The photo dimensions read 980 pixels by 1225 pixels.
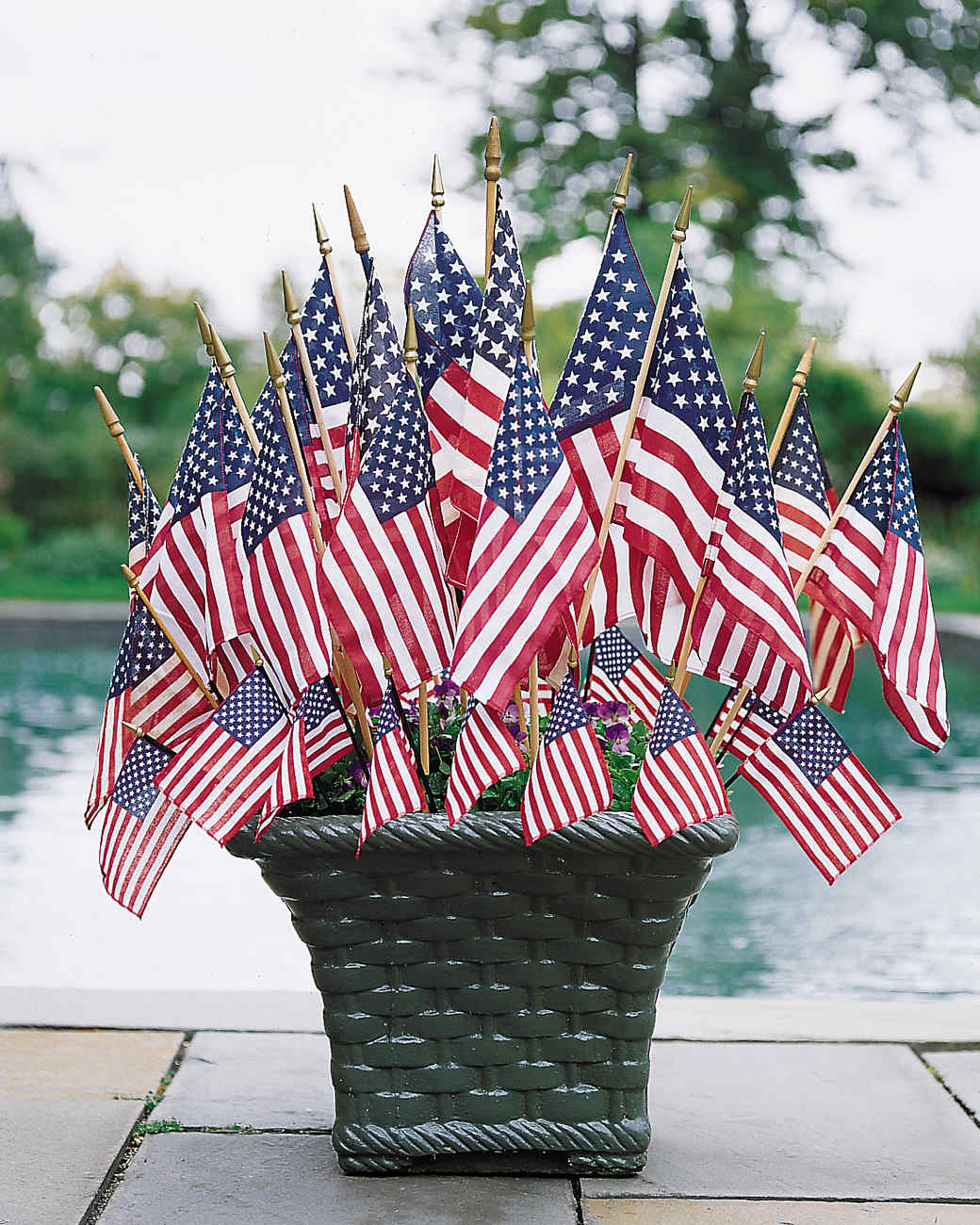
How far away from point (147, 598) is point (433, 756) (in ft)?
2.15

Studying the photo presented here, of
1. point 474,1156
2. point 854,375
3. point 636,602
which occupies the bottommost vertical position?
point 854,375

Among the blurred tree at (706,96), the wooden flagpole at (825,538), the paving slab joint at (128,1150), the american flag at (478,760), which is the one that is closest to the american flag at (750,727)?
the wooden flagpole at (825,538)

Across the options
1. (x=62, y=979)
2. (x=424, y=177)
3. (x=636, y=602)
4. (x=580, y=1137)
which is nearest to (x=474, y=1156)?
(x=580, y=1137)

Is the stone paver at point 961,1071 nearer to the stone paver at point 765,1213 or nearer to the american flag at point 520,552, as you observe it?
the stone paver at point 765,1213

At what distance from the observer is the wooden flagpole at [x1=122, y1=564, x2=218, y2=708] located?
9.59 feet

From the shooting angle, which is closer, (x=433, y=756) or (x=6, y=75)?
(x=433, y=756)

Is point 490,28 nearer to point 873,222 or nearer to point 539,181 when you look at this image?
point 539,181

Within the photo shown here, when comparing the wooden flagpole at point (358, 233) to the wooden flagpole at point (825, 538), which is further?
the wooden flagpole at point (825, 538)

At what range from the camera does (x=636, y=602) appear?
9.86 ft

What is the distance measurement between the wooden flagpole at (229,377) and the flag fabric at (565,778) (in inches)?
A: 30.5

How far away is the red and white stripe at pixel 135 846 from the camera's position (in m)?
3.03

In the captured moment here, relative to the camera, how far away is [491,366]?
272 cm

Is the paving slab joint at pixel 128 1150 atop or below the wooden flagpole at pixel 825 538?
below

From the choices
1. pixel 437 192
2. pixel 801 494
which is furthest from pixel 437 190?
pixel 801 494
